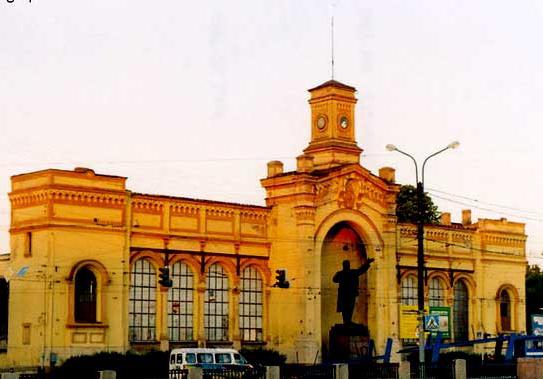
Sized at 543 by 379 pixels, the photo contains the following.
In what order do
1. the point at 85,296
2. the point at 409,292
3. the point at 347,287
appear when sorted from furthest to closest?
the point at 409,292 → the point at 347,287 → the point at 85,296

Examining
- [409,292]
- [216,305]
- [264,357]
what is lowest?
[264,357]

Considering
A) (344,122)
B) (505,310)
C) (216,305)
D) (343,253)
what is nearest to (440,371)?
(216,305)

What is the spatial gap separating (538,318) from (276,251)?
1658cm

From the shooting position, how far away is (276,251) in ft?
230

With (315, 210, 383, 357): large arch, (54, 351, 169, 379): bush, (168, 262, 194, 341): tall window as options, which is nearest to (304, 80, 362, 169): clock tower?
(315, 210, 383, 357): large arch

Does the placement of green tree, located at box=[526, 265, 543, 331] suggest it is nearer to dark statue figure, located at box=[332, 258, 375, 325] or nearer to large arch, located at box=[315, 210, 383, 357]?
large arch, located at box=[315, 210, 383, 357]

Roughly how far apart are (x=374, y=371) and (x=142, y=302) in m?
13.4

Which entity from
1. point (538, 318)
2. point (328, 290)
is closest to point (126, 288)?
point (328, 290)

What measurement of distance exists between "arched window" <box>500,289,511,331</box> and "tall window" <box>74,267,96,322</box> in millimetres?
33990

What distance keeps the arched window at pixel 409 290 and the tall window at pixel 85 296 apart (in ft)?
77.7

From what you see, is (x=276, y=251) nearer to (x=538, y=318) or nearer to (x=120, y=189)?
(x=120, y=189)

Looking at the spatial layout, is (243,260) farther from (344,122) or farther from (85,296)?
(344,122)

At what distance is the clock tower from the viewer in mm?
74062

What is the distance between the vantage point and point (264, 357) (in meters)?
66.4
